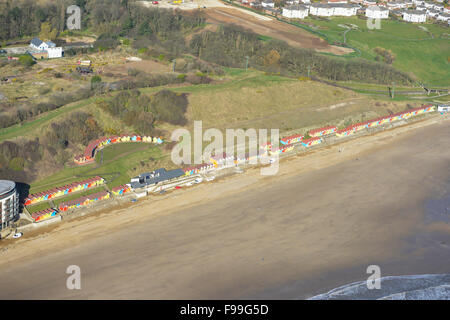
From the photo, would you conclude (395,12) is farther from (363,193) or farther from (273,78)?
(363,193)

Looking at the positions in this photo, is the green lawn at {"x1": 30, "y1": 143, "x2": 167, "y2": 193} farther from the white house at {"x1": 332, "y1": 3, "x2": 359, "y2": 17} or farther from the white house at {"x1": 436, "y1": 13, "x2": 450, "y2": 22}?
the white house at {"x1": 436, "y1": 13, "x2": 450, "y2": 22}

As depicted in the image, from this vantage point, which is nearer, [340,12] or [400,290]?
[400,290]

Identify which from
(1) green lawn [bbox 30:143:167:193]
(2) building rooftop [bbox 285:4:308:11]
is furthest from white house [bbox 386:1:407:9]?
(1) green lawn [bbox 30:143:167:193]

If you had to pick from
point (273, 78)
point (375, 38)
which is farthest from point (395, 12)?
point (273, 78)

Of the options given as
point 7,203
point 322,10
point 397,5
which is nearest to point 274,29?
point 322,10

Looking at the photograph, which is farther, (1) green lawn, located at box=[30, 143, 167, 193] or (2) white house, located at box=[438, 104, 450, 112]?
(2) white house, located at box=[438, 104, 450, 112]

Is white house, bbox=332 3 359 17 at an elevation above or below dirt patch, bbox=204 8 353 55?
above

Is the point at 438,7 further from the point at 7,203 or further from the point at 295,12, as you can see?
the point at 7,203
